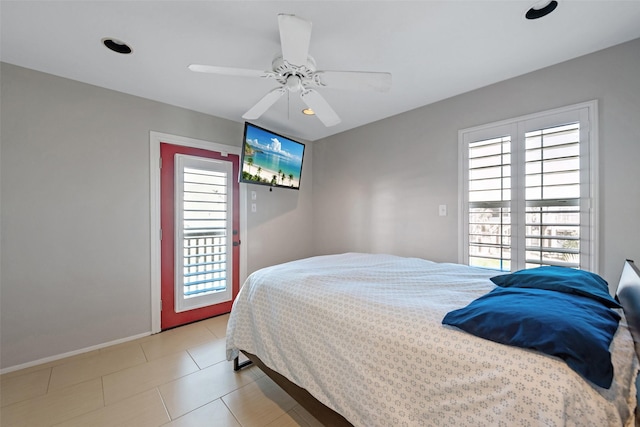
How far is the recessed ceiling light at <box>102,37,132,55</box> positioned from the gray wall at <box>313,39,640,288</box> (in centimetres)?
261

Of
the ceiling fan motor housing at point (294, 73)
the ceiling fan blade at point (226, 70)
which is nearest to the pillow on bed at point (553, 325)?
the ceiling fan motor housing at point (294, 73)

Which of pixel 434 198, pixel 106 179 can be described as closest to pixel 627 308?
pixel 434 198

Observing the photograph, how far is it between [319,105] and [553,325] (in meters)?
1.88

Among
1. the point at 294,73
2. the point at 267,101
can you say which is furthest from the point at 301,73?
the point at 267,101

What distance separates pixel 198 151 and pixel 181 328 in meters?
2.04

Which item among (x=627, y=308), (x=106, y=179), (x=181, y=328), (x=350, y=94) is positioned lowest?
(x=181, y=328)

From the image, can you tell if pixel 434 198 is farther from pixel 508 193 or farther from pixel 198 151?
pixel 198 151

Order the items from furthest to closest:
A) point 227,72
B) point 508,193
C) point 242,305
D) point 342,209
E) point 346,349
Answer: point 342,209 < point 508,193 < point 242,305 < point 227,72 < point 346,349

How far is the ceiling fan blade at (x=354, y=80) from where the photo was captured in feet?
5.26

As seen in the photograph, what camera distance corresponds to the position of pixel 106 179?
7.99 feet

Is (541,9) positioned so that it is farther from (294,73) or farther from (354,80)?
(294,73)

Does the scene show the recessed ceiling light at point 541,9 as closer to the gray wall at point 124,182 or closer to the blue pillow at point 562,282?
the gray wall at point 124,182

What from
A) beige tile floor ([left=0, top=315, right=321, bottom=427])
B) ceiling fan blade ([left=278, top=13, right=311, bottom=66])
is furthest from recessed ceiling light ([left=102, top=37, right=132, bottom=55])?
beige tile floor ([left=0, top=315, right=321, bottom=427])

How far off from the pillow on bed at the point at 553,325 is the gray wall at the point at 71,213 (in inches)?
116
